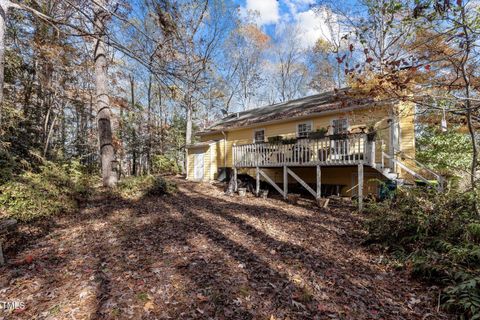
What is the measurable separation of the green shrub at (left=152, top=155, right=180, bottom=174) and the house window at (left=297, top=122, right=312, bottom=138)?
1336cm

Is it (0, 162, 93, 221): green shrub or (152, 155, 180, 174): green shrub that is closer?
(0, 162, 93, 221): green shrub

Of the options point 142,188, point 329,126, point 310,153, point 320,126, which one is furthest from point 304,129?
point 142,188

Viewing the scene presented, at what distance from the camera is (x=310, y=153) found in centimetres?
968

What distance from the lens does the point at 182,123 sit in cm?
2638

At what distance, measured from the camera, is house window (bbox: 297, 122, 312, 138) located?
11812 millimetres

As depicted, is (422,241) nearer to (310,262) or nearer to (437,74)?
(310,262)

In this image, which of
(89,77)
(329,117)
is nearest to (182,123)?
(89,77)

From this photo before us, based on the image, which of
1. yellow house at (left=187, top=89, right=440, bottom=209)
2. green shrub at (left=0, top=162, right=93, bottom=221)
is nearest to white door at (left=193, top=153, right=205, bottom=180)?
yellow house at (left=187, top=89, right=440, bottom=209)

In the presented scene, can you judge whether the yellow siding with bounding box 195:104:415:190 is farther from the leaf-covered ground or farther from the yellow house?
the leaf-covered ground

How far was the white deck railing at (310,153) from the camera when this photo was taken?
8297 mm

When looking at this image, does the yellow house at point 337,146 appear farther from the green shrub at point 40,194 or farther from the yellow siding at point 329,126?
the green shrub at point 40,194

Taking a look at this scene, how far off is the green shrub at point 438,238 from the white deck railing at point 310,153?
264 cm

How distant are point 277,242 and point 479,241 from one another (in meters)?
3.47

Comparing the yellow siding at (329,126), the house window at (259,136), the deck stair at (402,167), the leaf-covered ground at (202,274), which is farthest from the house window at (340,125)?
the leaf-covered ground at (202,274)
